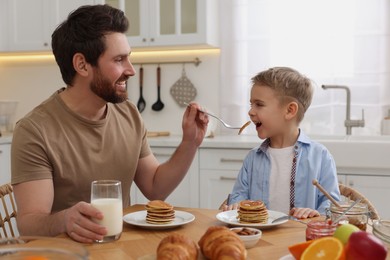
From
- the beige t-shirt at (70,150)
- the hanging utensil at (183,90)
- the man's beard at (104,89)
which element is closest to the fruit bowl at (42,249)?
the beige t-shirt at (70,150)

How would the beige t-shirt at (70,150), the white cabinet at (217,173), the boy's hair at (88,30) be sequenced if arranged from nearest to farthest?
the beige t-shirt at (70,150) < the boy's hair at (88,30) < the white cabinet at (217,173)

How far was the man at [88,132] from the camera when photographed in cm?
158

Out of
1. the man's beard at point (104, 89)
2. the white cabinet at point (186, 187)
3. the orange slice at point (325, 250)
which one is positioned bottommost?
the white cabinet at point (186, 187)

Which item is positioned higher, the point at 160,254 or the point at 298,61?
the point at 298,61

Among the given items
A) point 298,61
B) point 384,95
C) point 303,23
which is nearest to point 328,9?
point 303,23

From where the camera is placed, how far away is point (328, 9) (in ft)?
11.4

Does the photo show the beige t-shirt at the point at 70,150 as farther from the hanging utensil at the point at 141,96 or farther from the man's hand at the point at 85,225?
the hanging utensil at the point at 141,96

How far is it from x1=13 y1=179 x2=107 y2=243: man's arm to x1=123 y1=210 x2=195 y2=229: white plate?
0.55 feet

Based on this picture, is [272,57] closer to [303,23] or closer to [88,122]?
[303,23]

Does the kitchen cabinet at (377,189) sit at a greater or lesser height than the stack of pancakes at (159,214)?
lesser

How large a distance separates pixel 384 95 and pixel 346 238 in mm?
2667

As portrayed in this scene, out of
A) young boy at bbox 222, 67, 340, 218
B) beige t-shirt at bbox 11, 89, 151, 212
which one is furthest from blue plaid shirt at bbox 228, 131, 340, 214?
beige t-shirt at bbox 11, 89, 151, 212

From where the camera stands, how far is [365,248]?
854 millimetres

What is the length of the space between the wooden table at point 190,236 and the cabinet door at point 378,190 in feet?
5.21
